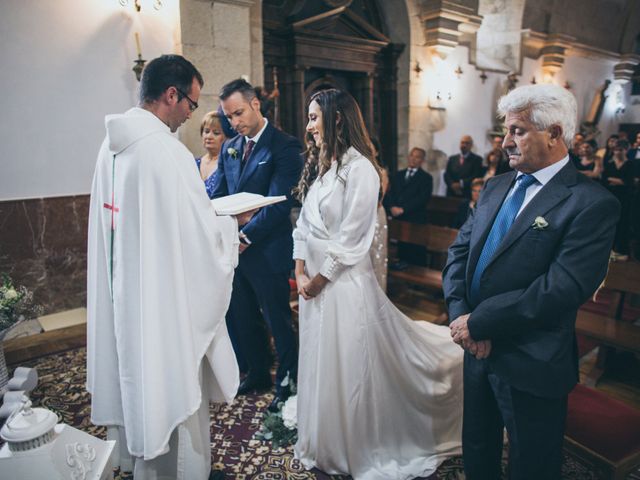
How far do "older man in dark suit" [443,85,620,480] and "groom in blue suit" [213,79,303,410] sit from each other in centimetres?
129

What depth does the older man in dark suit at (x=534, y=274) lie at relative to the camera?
5.14 feet

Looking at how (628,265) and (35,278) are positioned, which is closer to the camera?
(628,265)

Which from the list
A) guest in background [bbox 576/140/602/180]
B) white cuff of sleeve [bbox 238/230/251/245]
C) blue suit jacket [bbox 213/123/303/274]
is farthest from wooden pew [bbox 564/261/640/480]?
guest in background [bbox 576/140/602/180]

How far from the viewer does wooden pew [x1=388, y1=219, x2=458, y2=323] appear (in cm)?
444

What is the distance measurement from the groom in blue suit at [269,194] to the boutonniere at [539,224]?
5.05 ft

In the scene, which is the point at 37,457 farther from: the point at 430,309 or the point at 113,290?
the point at 430,309

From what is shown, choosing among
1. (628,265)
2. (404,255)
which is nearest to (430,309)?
(404,255)

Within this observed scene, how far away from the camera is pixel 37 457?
4.59 ft

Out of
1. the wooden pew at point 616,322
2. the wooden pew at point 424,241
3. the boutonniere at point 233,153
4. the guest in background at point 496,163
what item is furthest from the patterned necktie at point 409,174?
the boutonniere at point 233,153

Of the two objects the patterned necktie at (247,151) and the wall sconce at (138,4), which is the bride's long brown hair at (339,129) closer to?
the patterned necktie at (247,151)

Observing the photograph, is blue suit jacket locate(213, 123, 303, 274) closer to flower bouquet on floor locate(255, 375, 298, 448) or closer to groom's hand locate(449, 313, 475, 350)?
flower bouquet on floor locate(255, 375, 298, 448)

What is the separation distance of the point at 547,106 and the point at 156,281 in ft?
4.78

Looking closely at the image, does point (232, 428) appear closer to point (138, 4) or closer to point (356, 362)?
point (356, 362)

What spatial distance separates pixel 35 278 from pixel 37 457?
3314 millimetres
